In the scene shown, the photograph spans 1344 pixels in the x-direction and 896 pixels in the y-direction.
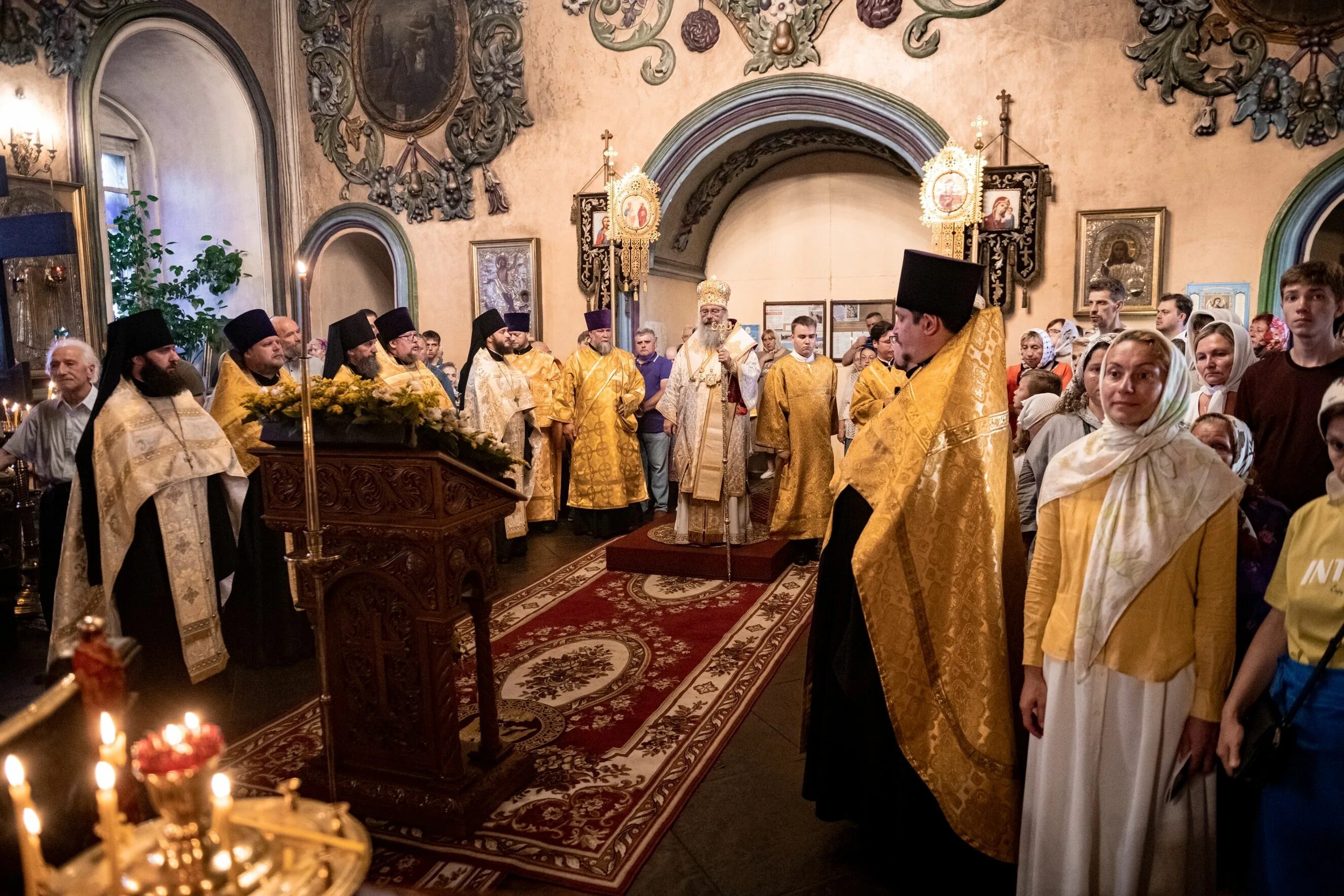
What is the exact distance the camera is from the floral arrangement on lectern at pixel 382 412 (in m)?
2.92

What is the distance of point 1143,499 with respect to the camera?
2.09m

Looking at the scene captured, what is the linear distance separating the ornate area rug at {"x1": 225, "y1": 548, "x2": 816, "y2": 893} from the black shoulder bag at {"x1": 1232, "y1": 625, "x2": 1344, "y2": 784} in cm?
175

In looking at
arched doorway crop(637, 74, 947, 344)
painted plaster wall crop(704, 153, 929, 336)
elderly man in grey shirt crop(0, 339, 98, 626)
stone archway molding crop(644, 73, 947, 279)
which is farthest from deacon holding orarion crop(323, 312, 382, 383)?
painted plaster wall crop(704, 153, 929, 336)

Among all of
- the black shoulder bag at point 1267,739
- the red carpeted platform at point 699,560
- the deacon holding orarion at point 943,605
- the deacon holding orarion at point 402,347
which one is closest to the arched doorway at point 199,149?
the deacon holding orarion at point 402,347

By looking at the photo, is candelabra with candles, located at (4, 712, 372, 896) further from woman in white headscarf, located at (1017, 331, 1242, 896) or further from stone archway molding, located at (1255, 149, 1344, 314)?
stone archway molding, located at (1255, 149, 1344, 314)

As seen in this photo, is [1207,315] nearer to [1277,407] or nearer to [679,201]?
[1277,407]

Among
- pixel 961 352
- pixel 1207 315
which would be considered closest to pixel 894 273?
pixel 1207 315

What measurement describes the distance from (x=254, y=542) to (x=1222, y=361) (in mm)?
4680

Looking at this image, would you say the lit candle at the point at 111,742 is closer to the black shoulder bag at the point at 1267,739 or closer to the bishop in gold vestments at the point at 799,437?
the black shoulder bag at the point at 1267,739

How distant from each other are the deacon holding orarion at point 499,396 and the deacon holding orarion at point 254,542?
250cm

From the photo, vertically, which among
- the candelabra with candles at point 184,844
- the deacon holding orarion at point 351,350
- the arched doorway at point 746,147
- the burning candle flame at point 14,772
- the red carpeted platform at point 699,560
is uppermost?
the arched doorway at point 746,147

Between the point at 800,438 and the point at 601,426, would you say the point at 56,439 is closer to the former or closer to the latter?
the point at 601,426

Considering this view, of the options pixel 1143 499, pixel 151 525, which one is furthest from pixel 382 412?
pixel 1143 499

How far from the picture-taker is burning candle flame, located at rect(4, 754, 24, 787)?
35.6 inches
